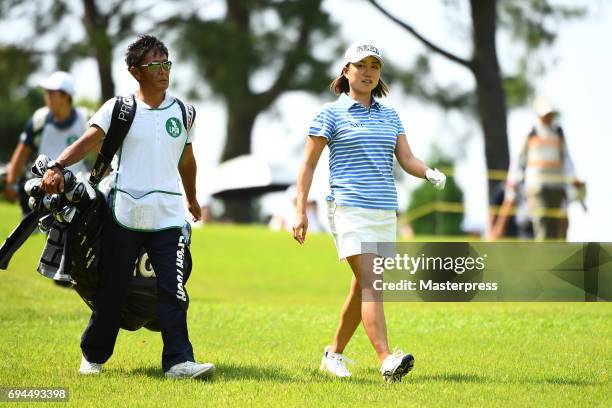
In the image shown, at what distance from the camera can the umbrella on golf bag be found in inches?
267

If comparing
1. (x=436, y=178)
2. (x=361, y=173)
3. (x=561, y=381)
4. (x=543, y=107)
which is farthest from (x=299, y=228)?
(x=543, y=107)

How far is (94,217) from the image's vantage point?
6852 mm

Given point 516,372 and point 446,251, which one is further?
point 446,251

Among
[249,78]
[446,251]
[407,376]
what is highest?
[249,78]

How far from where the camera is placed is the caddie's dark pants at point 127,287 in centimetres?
681

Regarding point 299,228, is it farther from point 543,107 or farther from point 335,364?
point 543,107

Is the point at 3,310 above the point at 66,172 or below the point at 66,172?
below

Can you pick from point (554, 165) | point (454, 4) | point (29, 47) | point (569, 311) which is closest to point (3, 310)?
point (569, 311)

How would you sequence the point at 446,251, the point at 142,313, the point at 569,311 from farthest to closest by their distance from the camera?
the point at 569,311 < the point at 446,251 < the point at 142,313

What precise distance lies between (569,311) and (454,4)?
15.4 metres

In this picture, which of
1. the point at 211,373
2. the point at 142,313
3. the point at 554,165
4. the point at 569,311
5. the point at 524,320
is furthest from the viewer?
the point at 554,165

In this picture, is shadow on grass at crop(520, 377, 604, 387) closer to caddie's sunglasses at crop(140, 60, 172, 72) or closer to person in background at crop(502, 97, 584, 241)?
caddie's sunglasses at crop(140, 60, 172, 72)

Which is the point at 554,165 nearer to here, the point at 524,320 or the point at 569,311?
the point at 569,311

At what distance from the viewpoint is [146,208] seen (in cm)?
679
